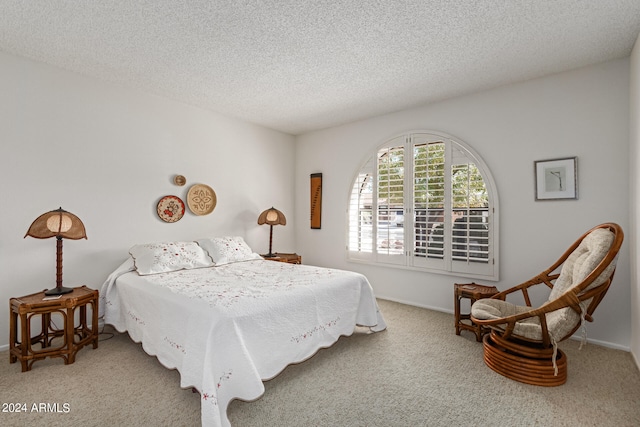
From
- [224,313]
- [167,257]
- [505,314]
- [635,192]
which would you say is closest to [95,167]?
[167,257]

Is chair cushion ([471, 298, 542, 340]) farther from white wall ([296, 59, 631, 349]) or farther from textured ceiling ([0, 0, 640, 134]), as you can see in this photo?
textured ceiling ([0, 0, 640, 134])

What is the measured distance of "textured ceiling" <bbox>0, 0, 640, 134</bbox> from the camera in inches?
86.3

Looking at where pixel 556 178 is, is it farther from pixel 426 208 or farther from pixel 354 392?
pixel 354 392

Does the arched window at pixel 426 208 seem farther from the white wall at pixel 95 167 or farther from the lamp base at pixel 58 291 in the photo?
the lamp base at pixel 58 291

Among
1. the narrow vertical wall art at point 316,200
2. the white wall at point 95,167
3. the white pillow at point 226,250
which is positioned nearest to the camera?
the white wall at point 95,167

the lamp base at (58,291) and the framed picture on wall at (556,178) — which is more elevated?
the framed picture on wall at (556,178)

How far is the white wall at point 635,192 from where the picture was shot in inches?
97.5

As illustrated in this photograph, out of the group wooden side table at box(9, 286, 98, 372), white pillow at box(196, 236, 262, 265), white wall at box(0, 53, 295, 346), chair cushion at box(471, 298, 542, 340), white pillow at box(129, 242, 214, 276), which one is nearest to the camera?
chair cushion at box(471, 298, 542, 340)

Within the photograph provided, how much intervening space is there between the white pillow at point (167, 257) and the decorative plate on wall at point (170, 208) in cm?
45

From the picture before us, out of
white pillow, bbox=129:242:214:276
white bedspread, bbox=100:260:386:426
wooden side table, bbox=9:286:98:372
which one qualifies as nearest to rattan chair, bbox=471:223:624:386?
white bedspread, bbox=100:260:386:426

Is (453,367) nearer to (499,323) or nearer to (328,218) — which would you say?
(499,323)

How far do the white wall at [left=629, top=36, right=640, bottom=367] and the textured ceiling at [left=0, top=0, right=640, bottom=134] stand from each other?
29 centimetres

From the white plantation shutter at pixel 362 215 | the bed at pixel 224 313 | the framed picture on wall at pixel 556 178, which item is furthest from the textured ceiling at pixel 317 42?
the bed at pixel 224 313

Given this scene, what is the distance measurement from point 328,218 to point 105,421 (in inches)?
144
